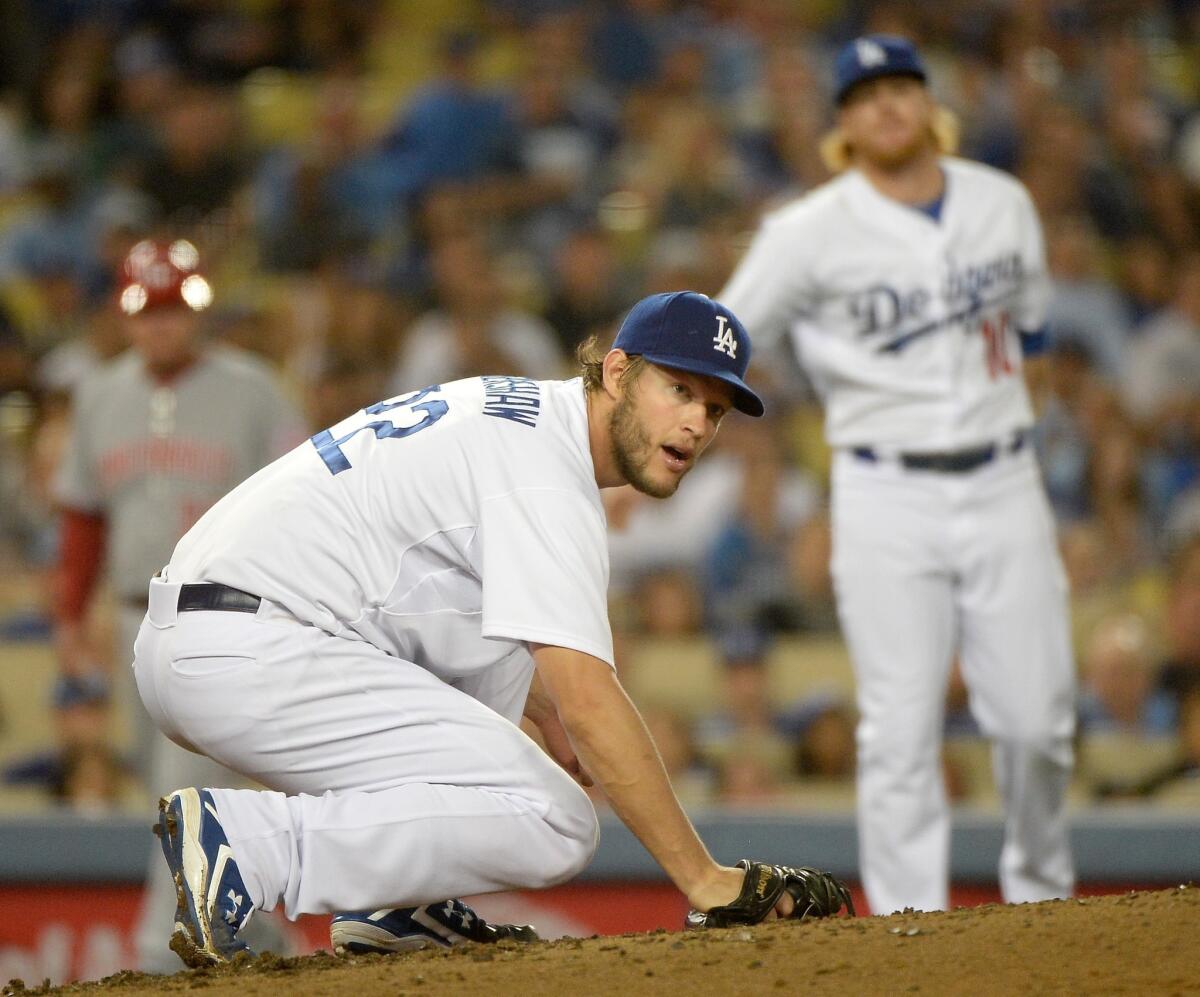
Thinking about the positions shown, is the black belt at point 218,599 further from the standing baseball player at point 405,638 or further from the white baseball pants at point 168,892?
the white baseball pants at point 168,892

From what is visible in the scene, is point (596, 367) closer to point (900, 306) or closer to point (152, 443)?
point (900, 306)

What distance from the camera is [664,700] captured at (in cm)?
657

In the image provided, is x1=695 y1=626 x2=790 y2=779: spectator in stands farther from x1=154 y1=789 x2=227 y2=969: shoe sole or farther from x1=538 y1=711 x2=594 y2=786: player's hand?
x1=154 y1=789 x2=227 y2=969: shoe sole

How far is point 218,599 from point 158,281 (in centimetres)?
241

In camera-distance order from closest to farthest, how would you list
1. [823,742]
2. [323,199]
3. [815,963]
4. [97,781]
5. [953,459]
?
1. [815,963]
2. [953,459]
3. [823,742]
4. [97,781]
5. [323,199]

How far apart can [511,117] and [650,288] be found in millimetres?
1572

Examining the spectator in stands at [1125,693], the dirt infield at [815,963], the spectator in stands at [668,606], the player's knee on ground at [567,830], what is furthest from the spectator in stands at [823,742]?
the player's knee on ground at [567,830]

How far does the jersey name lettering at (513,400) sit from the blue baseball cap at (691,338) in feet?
0.72

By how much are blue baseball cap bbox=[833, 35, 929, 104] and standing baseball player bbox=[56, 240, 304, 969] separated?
215 cm

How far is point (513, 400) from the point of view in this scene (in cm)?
346

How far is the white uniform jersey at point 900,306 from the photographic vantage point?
15.4 feet

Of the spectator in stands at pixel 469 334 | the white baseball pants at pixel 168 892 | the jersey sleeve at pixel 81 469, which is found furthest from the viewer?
the spectator in stands at pixel 469 334

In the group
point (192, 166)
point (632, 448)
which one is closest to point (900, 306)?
point (632, 448)

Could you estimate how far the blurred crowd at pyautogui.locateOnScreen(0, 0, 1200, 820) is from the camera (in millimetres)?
6523
